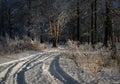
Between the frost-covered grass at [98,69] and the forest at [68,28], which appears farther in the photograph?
the forest at [68,28]

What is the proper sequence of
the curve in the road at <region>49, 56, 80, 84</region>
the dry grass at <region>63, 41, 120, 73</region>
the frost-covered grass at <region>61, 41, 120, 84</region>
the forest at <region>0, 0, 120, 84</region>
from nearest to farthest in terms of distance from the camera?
the curve in the road at <region>49, 56, 80, 84</region>
the frost-covered grass at <region>61, 41, 120, 84</region>
the dry grass at <region>63, 41, 120, 73</region>
the forest at <region>0, 0, 120, 84</region>

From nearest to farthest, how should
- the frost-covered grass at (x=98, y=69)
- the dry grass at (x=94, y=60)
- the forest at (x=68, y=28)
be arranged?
the frost-covered grass at (x=98, y=69), the dry grass at (x=94, y=60), the forest at (x=68, y=28)

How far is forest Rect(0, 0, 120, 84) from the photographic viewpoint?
50.4 feet

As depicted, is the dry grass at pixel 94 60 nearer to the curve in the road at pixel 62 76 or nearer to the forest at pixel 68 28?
the forest at pixel 68 28

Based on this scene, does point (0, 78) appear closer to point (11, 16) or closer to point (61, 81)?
point (61, 81)

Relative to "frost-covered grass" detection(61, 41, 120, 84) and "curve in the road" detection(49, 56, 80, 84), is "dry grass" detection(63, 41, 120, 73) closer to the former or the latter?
"frost-covered grass" detection(61, 41, 120, 84)

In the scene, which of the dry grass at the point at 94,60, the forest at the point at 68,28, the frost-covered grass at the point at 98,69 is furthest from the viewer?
the forest at the point at 68,28

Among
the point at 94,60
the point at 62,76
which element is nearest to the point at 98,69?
the point at 94,60

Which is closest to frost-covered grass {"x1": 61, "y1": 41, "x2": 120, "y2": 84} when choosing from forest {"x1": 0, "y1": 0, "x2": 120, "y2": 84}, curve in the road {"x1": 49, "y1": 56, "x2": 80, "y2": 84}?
forest {"x1": 0, "y1": 0, "x2": 120, "y2": 84}

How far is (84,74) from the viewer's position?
11.0 metres

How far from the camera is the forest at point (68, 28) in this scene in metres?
15.4

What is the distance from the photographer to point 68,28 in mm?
64688

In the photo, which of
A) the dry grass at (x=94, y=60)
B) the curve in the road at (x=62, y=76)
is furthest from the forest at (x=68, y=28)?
the curve in the road at (x=62, y=76)

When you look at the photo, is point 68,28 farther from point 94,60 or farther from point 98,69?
point 98,69
